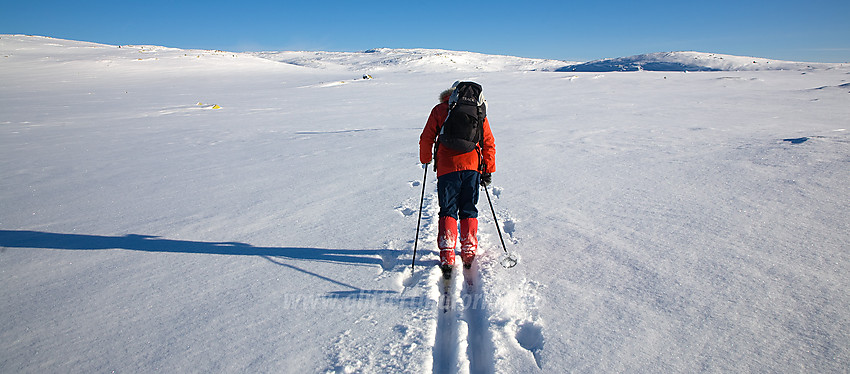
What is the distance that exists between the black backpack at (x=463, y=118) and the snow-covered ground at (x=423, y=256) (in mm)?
1037

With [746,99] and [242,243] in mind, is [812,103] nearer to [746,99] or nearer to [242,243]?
[746,99]

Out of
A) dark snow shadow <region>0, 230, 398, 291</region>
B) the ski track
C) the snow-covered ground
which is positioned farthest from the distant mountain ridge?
the ski track

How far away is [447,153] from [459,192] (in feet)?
1.17

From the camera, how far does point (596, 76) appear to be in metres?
20.3

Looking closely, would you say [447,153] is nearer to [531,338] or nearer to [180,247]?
[531,338]

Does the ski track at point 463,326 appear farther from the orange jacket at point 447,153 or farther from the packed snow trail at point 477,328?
the orange jacket at point 447,153

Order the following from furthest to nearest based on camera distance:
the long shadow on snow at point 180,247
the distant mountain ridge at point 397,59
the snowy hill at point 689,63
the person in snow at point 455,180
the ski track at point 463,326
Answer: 1. the snowy hill at point 689,63
2. the distant mountain ridge at point 397,59
3. the long shadow on snow at point 180,247
4. the person in snow at point 455,180
5. the ski track at point 463,326

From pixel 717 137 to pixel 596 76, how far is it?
15.6 m

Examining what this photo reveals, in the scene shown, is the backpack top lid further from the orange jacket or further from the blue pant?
the blue pant

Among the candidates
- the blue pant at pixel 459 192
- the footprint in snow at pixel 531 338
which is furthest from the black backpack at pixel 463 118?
the footprint in snow at pixel 531 338

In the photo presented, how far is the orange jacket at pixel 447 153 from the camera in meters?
2.98

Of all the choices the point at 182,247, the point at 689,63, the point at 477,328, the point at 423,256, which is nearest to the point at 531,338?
the point at 477,328

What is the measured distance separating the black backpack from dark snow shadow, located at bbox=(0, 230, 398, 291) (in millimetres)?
1205

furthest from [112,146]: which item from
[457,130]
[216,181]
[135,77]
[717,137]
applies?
[135,77]
